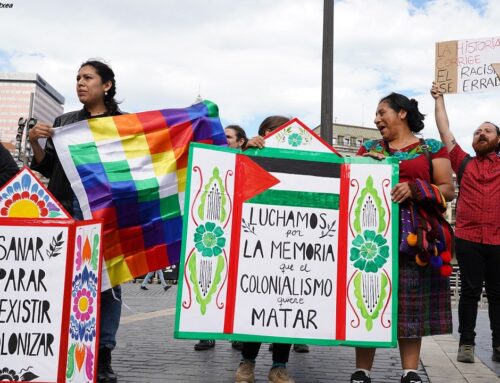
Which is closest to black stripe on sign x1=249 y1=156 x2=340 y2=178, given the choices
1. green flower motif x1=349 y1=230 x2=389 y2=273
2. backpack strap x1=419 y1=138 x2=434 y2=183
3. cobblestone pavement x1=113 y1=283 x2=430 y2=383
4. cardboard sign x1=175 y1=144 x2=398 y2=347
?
cardboard sign x1=175 y1=144 x2=398 y2=347

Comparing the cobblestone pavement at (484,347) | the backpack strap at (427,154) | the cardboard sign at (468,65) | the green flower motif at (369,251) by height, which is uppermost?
the cardboard sign at (468,65)

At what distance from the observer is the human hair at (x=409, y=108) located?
13.1 feet

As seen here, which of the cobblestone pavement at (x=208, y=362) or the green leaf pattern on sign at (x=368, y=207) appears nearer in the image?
the green leaf pattern on sign at (x=368, y=207)

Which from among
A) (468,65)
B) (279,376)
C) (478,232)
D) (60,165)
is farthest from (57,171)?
(468,65)

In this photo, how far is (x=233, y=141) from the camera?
5883 mm

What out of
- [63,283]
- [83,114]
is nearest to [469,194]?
[83,114]

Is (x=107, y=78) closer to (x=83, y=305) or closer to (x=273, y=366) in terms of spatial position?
(x=83, y=305)

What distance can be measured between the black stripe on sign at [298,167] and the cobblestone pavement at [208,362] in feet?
4.80

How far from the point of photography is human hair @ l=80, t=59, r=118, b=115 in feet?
13.8

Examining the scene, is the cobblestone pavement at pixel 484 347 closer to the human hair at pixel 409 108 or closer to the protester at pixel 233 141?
the human hair at pixel 409 108

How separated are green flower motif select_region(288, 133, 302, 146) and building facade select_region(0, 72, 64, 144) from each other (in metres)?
116

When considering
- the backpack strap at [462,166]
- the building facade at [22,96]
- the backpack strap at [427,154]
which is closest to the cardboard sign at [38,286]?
the backpack strap at [427,154]

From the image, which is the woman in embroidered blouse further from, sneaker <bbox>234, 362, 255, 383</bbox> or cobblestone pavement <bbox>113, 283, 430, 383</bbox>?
sneaker <bbox>234, 362, 255, 383</bbox>

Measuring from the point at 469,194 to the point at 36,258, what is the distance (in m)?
3.74
